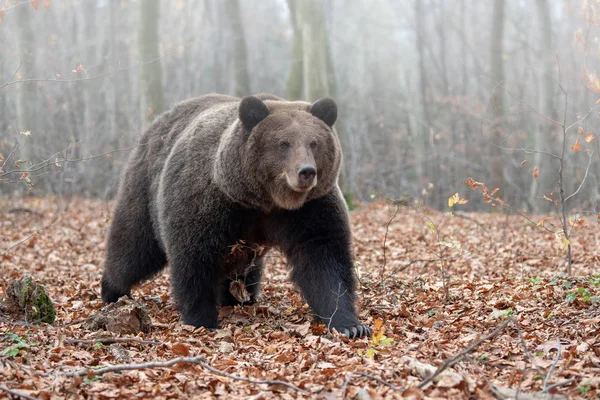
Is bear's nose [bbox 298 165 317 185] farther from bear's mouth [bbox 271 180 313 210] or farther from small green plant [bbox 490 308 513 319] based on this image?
small green plant [bbox 490 308 513 319]

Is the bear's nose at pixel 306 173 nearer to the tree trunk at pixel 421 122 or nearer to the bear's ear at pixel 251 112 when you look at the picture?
the bear's ear at pixel 251 112

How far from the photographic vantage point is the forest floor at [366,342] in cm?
409

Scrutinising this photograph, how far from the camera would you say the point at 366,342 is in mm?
5547

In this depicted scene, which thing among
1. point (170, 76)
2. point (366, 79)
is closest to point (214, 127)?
point (170, 76)

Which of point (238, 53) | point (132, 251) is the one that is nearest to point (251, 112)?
point (132, 251)

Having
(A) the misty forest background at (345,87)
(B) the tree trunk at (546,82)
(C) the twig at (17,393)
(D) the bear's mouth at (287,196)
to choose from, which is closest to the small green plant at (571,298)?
(D) the bear's mouth at (287,196)

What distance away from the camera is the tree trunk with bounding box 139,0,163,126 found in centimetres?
1495

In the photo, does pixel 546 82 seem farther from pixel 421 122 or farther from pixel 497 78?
pixel 421 122

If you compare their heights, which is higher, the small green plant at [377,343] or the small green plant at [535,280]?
the small green plant at [377,343]

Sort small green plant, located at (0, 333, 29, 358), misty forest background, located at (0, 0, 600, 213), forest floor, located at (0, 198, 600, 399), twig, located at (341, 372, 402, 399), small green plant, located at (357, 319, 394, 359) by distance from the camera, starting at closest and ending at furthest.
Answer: twig, located at (341, 372, 402, 399), forest floor, located at (0, 198, 600, 399), small green plant, located at (0, 333, 29, 358), small green plant, located at (357, 319, 394, 359), misty forest background, located at (0, 0, 600, 213)

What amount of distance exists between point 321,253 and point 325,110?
1410 millimetres

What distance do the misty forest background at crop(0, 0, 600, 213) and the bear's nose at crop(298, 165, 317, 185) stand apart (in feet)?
13.1

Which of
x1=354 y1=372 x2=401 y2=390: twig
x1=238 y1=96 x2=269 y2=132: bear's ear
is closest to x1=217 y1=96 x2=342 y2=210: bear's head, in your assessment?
x1=238 y1=96 x2=269 y2=132: bear's ear

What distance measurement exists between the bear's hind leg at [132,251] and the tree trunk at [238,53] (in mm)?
9429
